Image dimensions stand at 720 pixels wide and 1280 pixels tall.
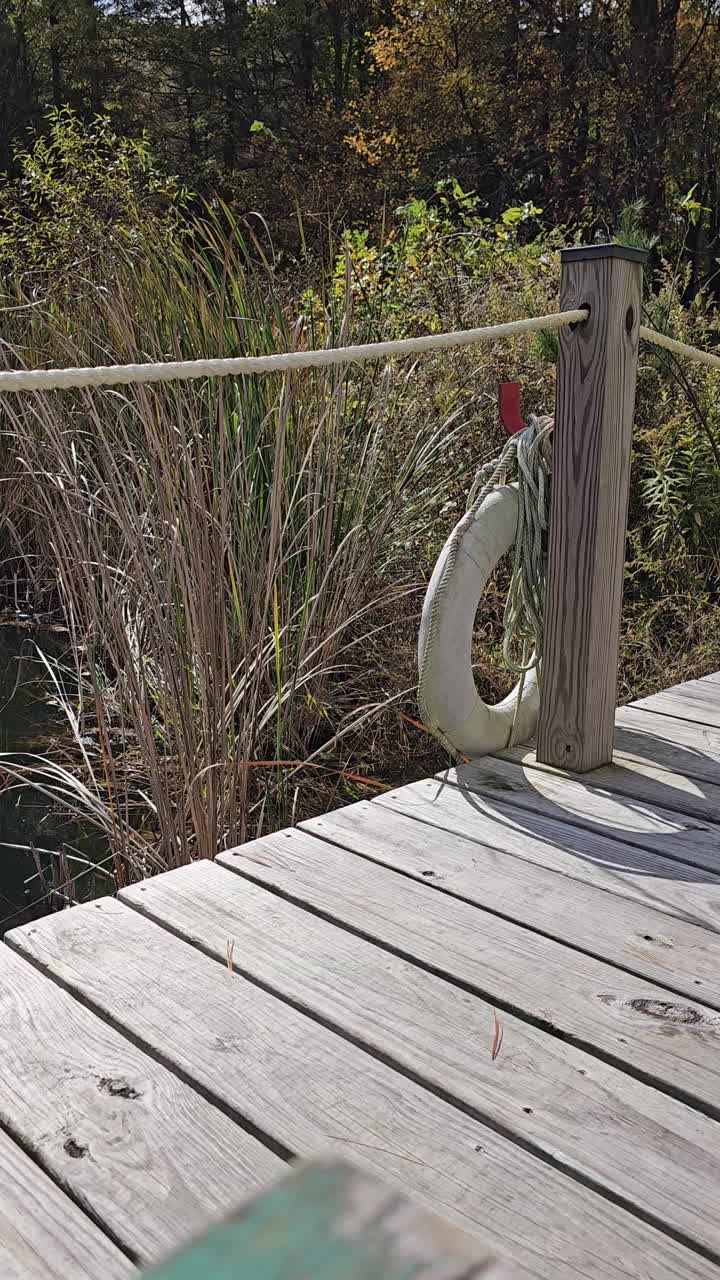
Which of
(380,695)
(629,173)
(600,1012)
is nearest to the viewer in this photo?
(600,1012)

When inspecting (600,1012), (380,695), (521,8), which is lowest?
(380,695)

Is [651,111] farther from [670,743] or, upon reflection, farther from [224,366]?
[224,366]

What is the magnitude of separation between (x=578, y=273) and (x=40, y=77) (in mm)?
16568

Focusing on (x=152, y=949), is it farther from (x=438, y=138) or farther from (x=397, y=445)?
(x=438, y=138)

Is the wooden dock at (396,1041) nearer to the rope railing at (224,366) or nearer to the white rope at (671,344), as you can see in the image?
the rope railing at (224,366)

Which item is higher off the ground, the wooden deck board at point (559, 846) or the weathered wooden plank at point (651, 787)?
the wooden deck board at point (559, 846)

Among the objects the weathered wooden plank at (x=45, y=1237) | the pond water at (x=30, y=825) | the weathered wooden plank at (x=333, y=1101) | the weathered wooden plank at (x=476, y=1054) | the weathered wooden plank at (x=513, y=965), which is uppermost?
the weathered wooden plank at (x=45, y=1237)

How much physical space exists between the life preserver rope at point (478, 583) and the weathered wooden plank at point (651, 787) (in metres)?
0.10

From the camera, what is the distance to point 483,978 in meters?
1.35

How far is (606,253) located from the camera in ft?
6.05

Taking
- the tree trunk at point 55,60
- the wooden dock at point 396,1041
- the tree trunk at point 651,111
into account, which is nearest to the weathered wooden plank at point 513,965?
the wooden dock at point 396,1041

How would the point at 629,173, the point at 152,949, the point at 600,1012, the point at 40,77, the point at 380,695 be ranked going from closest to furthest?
1. the point at 600,1012
2. the point at 152,949
3. the point at 380,695
4. the point at 629,173
5. the point at 40,77

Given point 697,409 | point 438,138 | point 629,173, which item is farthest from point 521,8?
point 697,409

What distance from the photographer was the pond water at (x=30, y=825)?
2.52 m
